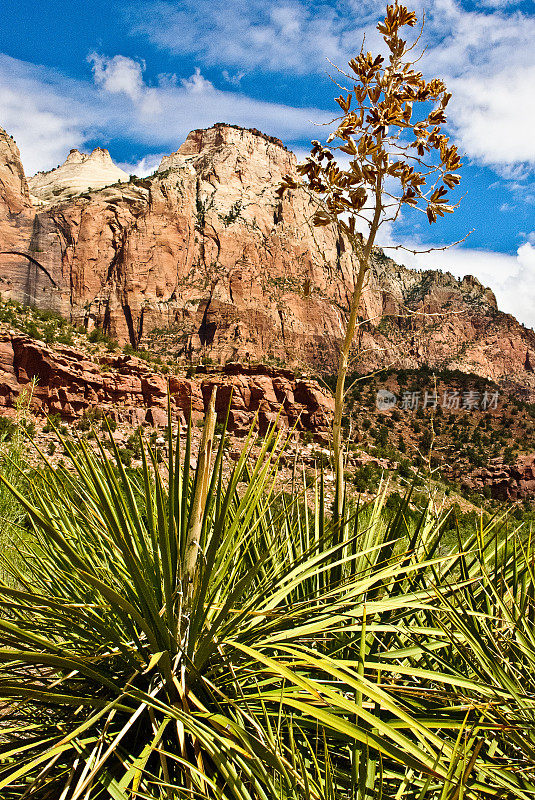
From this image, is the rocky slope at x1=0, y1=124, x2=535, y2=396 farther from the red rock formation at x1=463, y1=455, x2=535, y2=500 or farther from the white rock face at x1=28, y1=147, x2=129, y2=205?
the red rock formation at x1=463, y1=455, x2=535, y2=500

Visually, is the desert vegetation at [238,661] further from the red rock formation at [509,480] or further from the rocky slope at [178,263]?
the rocky slope at [178,263]

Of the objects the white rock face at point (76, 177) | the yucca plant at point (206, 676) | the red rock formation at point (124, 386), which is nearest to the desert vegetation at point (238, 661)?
the yucca plant at point (206, 676)

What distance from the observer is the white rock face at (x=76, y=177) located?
80.5 meters

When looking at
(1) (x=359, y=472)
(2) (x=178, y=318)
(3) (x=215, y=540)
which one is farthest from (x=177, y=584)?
(2) (x=178, y=318)

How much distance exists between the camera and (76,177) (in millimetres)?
87750

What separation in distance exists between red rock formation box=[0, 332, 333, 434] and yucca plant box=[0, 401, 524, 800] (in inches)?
998

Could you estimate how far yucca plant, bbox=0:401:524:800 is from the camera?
3.96 ft

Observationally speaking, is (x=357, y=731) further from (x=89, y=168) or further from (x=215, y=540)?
(x=89, y=168)

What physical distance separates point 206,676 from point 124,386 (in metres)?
36.0

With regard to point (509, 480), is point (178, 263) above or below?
above

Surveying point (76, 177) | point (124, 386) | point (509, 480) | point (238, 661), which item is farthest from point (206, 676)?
point (76, 177)

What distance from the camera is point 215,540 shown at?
1.49 meters

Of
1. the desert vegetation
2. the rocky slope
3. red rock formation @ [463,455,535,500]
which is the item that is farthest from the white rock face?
the desert vegetation

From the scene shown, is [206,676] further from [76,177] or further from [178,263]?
[76,177]
